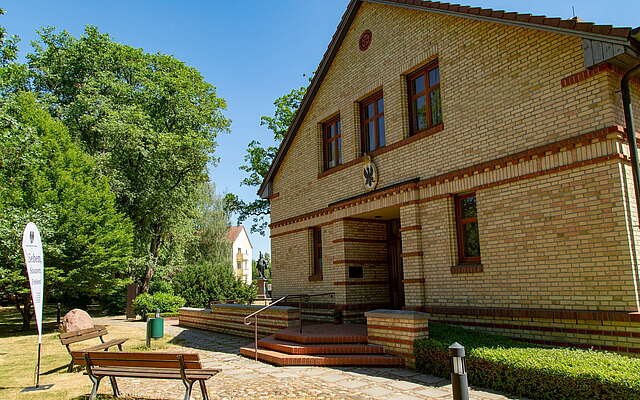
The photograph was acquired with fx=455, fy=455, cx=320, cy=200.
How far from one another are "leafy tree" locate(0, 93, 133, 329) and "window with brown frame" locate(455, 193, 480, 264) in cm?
1217

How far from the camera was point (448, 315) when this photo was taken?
985 cm

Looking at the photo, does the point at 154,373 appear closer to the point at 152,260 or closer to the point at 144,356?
the point at 144,356

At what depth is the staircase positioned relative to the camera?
8898 mm

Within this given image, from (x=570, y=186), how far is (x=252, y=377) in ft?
21.4

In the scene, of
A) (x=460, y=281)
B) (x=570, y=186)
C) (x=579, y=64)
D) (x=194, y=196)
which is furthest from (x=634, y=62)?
(x=194, y=196)

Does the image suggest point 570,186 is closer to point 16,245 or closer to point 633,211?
point 633,211

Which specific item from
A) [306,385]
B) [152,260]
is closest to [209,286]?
[152,260]

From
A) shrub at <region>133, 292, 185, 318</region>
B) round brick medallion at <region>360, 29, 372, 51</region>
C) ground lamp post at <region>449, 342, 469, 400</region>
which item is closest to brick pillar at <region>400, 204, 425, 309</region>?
round brick medallion at <region>360, 29, 372, 51</region>

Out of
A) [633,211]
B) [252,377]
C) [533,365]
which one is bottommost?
[252,377]

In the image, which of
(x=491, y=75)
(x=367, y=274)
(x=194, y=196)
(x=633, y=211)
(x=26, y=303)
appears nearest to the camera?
(x=633, y=211)

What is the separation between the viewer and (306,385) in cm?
742

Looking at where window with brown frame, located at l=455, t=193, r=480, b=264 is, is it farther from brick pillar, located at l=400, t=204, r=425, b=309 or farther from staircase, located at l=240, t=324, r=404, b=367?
staircase, located at l=240, t=324, r=404, b=367

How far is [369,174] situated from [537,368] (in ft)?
23.6

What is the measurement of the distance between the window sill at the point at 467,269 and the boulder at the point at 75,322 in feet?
28.4
